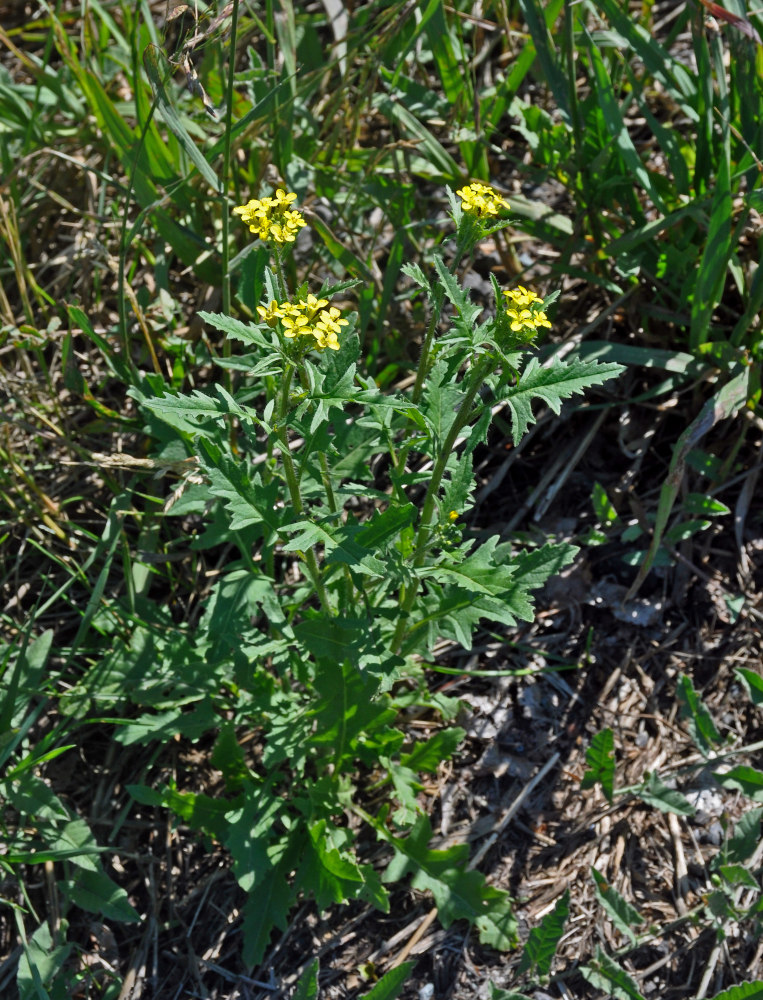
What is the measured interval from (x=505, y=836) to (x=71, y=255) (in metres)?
2.86

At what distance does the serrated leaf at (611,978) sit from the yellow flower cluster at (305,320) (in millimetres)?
1980

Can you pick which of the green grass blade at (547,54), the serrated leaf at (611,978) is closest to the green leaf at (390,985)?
the serrated leaf at (611,978)

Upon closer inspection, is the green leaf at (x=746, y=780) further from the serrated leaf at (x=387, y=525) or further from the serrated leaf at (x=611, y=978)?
the serrated leaf at (x=387, y=525)

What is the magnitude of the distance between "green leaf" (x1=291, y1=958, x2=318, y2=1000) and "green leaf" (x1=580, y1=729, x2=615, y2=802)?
1026 millimetres

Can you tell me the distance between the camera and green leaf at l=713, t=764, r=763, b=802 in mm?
2867

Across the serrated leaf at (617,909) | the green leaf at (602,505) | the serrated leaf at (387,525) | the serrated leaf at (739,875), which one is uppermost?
the serrated leaf at (387,525)

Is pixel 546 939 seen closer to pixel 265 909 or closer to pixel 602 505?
pixel 265 909

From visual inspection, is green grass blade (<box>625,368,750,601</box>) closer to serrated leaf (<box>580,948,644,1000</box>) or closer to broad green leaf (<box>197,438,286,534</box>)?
serrated leaf (<box>580,948,644,1000</box>)

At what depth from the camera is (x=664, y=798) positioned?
9.70ft

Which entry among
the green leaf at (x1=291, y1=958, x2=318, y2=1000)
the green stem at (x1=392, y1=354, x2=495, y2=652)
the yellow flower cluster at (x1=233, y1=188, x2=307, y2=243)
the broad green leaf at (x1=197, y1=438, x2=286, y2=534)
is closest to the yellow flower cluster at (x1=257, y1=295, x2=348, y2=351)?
the yellow flower cluster at (x1=233, y1=188, x2=307, y2=243)

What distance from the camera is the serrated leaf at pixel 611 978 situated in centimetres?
271

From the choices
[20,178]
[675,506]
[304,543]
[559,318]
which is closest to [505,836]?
[675,506]

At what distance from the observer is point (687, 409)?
3479mm

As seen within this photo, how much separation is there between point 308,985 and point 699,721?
1452 mm
